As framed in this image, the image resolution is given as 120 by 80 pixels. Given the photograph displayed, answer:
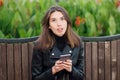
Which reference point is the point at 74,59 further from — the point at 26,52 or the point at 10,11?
the point at 10,11

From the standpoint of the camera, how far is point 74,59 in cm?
413

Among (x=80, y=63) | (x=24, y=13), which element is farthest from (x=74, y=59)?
(x=24, y=13)

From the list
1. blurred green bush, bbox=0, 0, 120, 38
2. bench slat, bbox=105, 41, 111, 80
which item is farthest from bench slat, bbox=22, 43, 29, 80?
bench slat, bbox=105, 41, 111, 80

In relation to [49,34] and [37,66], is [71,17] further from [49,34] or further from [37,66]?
[37,66]

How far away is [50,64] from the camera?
4.09 m

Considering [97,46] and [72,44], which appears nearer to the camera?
[72,44]

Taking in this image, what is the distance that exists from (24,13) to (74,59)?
0.77m

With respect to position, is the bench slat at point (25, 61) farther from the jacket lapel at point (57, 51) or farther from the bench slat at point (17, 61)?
the jacket lapel at point (57, 51)

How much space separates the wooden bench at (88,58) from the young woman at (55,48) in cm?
29

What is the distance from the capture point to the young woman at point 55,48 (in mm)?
4047

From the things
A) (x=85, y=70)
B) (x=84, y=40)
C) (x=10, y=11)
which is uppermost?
(x=10, y=11)

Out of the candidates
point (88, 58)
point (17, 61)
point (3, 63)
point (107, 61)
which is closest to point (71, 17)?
point (88, 58)

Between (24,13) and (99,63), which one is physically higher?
(24,13)

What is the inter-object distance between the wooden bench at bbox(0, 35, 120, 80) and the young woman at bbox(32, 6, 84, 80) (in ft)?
0.94
